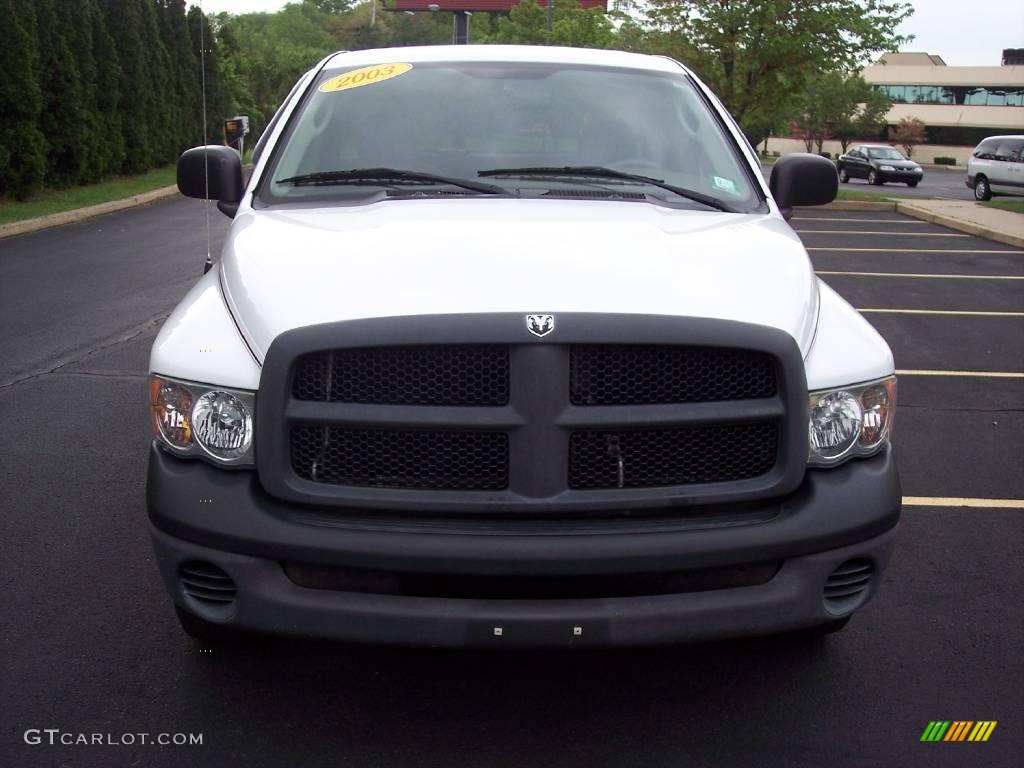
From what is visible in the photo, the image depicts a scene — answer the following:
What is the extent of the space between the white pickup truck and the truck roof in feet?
5.82

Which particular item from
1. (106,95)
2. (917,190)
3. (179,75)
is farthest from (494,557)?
(917,190)

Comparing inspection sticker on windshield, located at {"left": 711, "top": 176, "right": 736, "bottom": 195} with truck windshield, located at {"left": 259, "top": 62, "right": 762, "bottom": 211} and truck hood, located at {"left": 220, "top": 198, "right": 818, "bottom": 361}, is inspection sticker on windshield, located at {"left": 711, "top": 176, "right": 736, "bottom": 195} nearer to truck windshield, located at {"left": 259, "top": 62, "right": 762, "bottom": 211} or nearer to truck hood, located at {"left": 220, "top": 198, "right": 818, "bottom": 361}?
truck windshield, located at {"left": 259, "top": 62, "right": 762, "bottom": 211}

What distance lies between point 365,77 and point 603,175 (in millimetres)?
1168

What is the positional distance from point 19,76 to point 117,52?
232 inches

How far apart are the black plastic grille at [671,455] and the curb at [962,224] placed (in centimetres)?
1517

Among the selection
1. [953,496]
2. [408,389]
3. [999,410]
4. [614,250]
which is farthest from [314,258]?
[999,410]

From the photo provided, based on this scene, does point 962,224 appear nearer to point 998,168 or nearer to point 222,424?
point 998,168

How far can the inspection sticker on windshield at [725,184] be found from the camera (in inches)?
159

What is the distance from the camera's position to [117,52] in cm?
2362

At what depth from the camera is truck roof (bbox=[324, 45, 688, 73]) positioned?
463cm

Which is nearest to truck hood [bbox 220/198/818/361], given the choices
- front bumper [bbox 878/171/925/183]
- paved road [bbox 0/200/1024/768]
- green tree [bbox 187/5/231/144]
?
paved road [bbox 0/200/1024/768]

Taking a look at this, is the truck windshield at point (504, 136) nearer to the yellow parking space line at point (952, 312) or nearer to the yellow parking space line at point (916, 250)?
the yellow parking space line at point (952, 312)

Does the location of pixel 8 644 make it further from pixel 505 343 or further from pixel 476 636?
pixel 505 343

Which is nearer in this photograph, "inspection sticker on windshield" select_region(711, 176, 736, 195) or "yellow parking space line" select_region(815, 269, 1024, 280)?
"inspection sticker on windshield" select_region(711, 176, 736, 195)
